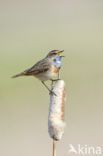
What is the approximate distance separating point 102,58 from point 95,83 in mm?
1707

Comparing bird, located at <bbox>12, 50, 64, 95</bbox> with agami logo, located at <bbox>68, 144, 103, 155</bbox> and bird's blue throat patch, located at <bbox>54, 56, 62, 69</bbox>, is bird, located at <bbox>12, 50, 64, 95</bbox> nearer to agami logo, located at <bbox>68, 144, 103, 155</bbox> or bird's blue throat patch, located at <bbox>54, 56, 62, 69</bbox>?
bird's blue throat patch, located at <bbox>54, 56, 62, 69</bbox>

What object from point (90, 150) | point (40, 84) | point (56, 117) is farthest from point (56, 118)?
point (40, 84)

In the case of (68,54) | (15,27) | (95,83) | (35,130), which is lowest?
(35,130)

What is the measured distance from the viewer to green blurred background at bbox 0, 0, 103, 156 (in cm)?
864

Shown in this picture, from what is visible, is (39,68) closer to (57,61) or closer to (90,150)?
(57,61)

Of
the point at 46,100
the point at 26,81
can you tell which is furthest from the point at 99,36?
the point at 46,100

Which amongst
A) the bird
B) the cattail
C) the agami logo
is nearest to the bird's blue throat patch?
the bird

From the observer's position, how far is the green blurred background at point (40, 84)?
340 inches

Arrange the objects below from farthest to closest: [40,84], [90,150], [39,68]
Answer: [40,84] < [90,150] < [39,68]

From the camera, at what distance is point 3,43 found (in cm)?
1510

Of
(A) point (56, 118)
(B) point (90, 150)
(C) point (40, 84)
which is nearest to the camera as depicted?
(A) point (56, 118)

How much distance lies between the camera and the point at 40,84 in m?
11.8

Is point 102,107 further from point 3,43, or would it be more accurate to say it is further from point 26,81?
point 3,43

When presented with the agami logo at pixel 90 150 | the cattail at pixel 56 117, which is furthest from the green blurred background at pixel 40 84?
the cattail at pixel 56 117
